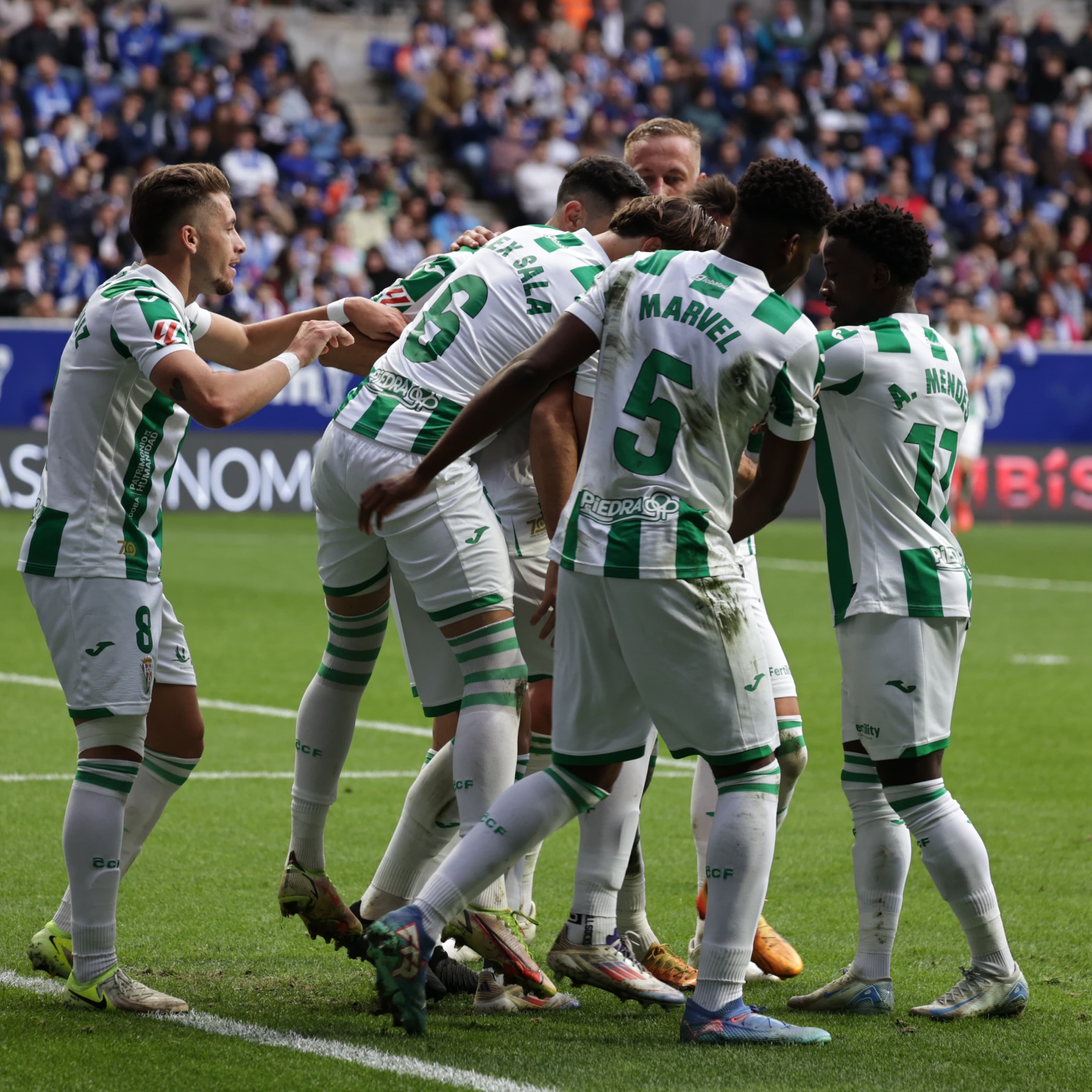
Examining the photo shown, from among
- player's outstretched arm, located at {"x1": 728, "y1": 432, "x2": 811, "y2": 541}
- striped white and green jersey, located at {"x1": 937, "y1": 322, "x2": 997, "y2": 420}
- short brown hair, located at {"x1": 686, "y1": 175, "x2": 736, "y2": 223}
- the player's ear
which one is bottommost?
player's outstretched arm, located at {"x1": 728, "y1": 432, "x2": 811, "y2": 541}

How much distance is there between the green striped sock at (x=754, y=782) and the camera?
4051 millimetres

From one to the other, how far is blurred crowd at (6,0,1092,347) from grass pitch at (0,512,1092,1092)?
10.3 metres

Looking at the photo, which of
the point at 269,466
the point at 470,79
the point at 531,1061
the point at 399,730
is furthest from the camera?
the point at 470,79

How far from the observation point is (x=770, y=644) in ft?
16.2

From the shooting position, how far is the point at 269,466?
1817cm

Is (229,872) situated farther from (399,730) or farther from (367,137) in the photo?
(367,137)

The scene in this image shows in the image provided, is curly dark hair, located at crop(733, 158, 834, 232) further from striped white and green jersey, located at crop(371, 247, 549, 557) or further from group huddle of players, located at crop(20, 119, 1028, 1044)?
striped white and green jersey, located at crop(371, 247, 549, 557)

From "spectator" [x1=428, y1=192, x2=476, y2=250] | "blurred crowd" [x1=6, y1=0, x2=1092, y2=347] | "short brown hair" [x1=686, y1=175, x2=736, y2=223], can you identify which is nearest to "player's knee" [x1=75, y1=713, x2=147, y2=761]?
"short brown hair" [x1=686, y1=175, x2=736, y2=223]

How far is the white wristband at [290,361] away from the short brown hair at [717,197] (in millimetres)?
1427

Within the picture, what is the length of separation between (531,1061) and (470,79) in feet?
75.0

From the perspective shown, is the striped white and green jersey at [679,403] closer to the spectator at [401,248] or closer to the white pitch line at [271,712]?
the white pitch line at [271,712]

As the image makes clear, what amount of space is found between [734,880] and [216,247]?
6.79ft

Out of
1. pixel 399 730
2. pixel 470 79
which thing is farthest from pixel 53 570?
pixel 470 79

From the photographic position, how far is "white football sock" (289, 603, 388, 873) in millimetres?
4930
